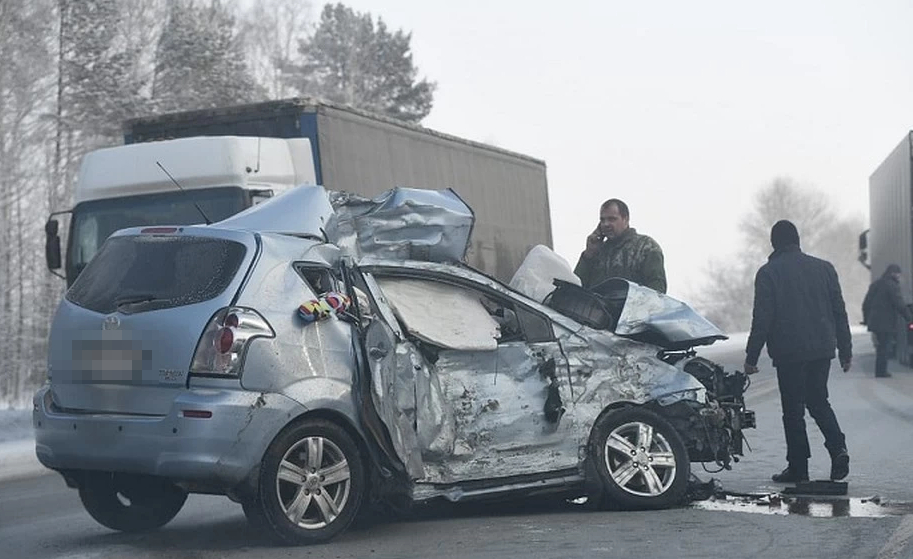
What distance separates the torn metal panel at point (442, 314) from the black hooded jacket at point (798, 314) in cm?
244

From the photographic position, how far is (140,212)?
15430mm

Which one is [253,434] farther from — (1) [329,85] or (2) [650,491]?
(1) [329,85]

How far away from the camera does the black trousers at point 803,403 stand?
1024 cm

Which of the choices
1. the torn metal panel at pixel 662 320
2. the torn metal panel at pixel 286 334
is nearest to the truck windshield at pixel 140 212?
the torn metal panel at pixel 662 320

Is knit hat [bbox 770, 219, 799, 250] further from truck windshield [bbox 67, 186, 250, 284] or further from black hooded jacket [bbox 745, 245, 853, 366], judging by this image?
truck windshield [bbox 67, 186, 250, 284]

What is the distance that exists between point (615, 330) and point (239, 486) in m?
2.60

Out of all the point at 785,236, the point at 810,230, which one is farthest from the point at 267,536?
the point at 810,230

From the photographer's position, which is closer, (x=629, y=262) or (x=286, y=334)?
(x=286, y=334)

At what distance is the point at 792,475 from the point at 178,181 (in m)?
7.48

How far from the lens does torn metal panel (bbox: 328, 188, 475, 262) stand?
28.5 ft

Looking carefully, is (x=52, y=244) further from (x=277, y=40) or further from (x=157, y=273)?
(x=277, y=40)

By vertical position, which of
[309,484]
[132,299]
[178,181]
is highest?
[178,181]

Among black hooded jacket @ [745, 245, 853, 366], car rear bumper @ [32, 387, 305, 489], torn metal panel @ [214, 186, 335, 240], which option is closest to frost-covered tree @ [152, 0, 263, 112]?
black hooded jacket @ [745, 245, 853, 366]

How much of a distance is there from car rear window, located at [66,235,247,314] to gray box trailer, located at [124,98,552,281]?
790 centimetres
